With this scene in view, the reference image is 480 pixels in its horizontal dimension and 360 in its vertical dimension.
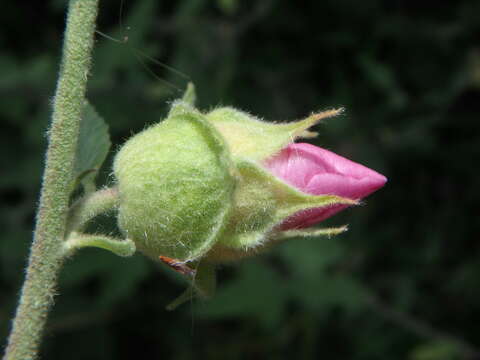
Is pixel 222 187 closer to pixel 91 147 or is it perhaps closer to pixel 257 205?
pixel 257 205

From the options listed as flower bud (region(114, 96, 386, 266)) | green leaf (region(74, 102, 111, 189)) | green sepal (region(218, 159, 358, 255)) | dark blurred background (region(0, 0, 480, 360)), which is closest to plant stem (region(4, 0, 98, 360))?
flower bud (region(114, 96, 386, 266))

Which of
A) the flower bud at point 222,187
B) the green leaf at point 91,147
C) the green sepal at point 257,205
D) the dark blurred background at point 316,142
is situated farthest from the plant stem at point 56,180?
the dark blurred background at point 316,142

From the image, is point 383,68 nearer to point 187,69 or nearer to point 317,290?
point 187,69

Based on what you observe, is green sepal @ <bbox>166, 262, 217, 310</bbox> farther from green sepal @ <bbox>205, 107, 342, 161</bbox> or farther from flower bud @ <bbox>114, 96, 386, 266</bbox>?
green sepal @ <bbox>205, 107, 342, 161</bbox>

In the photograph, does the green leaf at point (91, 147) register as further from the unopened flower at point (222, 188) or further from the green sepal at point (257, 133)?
the green sepal at point (257, 133)

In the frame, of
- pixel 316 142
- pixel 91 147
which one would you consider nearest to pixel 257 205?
pixel 91 147

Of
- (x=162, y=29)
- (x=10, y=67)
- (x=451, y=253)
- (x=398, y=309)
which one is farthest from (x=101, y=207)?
(x=451, y=253)
